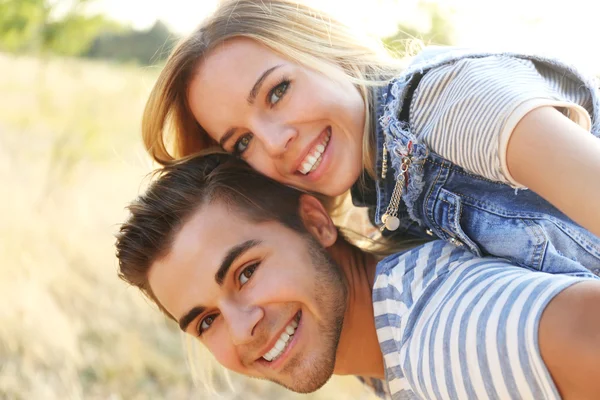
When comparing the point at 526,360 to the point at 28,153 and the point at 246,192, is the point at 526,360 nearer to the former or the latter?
the point at 246,192

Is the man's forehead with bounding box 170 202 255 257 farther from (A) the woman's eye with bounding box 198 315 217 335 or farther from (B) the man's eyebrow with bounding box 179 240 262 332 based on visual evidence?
(A) the woman's eye with bounding box 198 315 217 335

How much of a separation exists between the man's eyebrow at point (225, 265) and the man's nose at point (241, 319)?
3.5 inches

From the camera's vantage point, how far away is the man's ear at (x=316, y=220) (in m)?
2.41

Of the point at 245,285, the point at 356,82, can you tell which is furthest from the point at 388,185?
the point at 245,285

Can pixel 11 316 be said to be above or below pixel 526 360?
below

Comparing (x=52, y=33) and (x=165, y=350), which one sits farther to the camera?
(x=52, y=33)

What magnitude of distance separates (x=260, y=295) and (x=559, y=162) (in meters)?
1.01

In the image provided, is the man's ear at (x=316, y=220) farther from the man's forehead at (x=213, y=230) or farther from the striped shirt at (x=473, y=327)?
the striped shirt at (x=473, y=327)

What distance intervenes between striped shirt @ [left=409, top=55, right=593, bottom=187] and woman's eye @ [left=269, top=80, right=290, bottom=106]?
0.44m

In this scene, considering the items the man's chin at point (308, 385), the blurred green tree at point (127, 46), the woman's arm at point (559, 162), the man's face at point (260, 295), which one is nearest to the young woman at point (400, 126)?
the woman's arm at point (559, 162)

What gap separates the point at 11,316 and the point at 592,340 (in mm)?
3300

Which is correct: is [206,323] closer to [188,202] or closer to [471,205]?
[188,202]

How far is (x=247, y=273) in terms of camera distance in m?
2.23

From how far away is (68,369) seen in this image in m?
3.65
